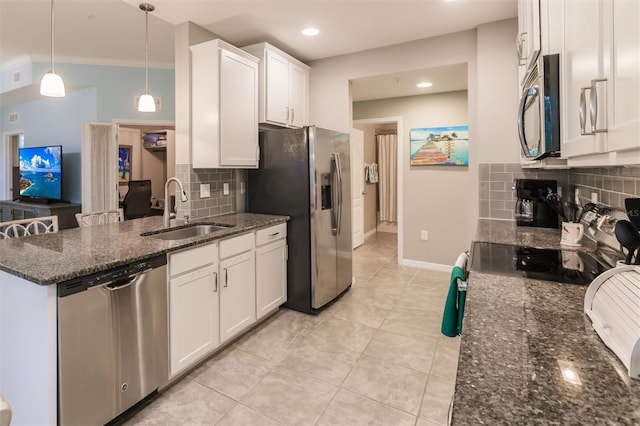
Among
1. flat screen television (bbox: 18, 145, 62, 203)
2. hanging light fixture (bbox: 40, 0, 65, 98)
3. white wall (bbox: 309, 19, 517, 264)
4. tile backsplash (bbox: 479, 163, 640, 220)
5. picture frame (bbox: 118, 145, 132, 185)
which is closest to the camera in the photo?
tile backsplash (bbox: 479, 163, 640, 220)

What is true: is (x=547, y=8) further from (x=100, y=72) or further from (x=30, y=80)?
(x=30, y=80)

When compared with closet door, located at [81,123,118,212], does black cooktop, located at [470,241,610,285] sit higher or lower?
lower

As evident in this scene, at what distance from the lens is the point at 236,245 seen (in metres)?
2.56

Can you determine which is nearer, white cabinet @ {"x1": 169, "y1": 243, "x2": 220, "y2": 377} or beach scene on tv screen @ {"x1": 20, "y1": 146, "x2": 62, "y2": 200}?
white cabinet @ {"x1": 169, "y1": 243, "x2": 220, "y2": 377}

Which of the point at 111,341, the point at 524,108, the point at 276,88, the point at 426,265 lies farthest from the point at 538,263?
the point at 426,265

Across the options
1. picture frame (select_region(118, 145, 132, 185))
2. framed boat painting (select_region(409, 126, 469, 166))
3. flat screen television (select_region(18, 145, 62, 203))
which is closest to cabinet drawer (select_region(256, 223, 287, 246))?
framed boat painting (select_region(409, 126, 469, 166))

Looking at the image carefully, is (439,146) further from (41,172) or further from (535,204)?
(41,172)

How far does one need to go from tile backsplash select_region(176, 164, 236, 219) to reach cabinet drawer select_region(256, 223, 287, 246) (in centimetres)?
61

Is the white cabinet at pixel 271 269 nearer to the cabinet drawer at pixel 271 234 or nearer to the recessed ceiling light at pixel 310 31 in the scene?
the cabinet drawer at pixel 271 234

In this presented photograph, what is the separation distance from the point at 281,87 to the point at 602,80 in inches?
118

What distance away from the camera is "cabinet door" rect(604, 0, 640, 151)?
0.66 meters

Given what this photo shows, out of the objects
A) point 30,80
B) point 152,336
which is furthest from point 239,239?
point 30,80

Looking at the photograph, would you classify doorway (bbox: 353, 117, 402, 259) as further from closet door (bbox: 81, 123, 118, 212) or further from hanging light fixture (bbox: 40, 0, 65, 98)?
hanging light fixture (bbox: 40, 0, 65, 98)

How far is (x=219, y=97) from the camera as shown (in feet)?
9.17
